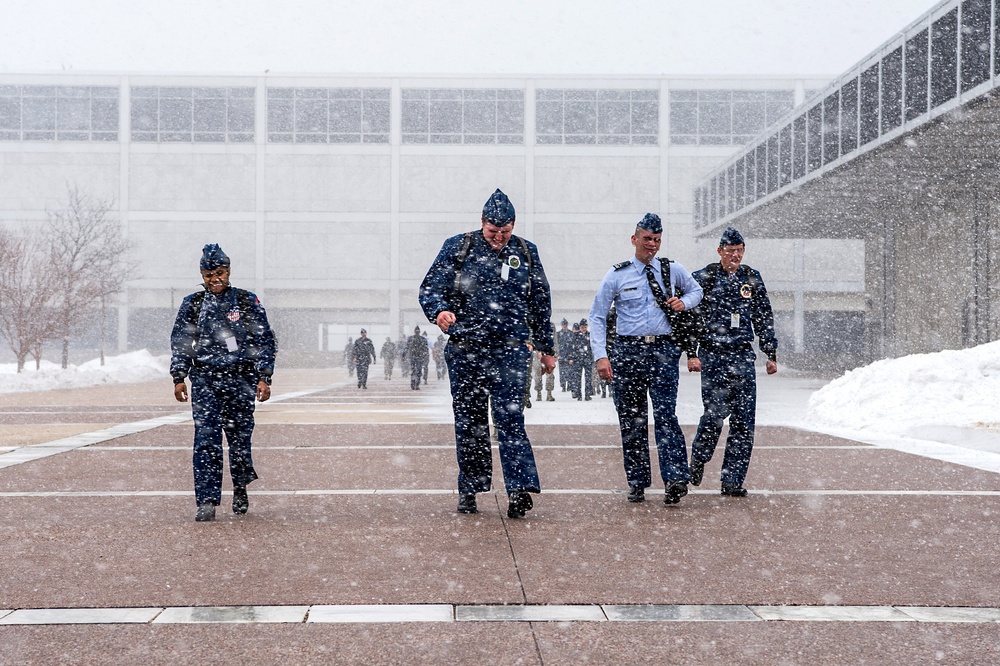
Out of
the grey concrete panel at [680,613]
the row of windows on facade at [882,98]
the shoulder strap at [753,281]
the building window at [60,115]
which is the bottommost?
the grey concrete panel at [680,613]

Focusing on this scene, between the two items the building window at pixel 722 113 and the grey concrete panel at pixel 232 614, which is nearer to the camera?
the grey concrete panel at pixel 232 614

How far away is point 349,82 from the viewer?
5956 centimetres

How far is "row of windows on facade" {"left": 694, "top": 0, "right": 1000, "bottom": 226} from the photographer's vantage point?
68.0ft

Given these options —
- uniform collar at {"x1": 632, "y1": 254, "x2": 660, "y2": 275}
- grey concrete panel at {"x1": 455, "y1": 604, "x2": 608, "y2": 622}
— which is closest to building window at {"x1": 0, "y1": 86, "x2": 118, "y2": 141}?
uniform collar at {"x1": 632, "y1": 254, "x2": 660, "y2": 275}

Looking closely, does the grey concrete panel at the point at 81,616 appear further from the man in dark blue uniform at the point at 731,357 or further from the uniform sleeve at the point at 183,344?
the man in dark blue uniform at the point at 731,357

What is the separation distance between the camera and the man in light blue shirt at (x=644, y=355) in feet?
21.7

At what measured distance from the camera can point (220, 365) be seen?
6297mm

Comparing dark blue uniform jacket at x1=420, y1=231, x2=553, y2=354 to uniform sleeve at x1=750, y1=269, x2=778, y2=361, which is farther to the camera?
uniform sleeve at x1=750, y1=269, x2=778, y2=361

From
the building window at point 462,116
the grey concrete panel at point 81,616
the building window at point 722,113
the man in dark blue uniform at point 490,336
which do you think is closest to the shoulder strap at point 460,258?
the man in dark blue uniform at point 490,336

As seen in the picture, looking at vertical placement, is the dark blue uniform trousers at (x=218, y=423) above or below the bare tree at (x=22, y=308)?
below

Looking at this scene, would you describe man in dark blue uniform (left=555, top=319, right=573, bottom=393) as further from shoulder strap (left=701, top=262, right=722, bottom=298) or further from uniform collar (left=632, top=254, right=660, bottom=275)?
uniform collar (left=632, top=254, right=660, bottom=275)

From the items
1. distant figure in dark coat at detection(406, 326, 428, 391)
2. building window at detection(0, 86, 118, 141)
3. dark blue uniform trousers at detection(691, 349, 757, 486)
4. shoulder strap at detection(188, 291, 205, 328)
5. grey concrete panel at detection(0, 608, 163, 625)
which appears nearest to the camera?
grey concrete panel at detection(0, 608, 163, 625)

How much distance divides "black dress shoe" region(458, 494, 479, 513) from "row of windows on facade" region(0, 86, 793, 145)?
179 feet

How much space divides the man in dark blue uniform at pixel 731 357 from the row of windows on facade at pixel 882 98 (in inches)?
588
